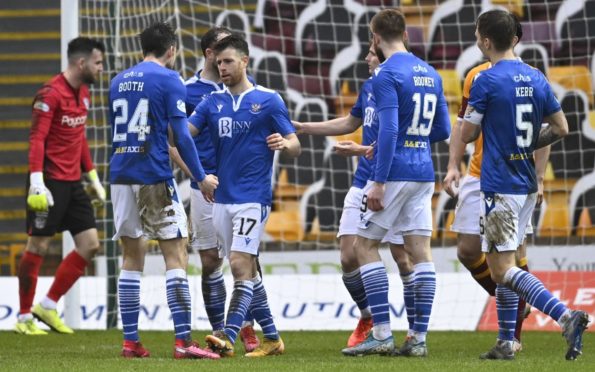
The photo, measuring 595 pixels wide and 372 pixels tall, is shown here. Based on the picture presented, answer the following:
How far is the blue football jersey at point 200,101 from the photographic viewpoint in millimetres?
7648

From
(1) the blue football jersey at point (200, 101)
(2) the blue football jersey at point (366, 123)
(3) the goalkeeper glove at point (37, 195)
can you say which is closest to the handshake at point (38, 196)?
(3) the goalkeeper glove at point (37, 195)

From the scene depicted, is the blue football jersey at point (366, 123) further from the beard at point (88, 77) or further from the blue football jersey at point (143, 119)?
the beard at point (88, 77)

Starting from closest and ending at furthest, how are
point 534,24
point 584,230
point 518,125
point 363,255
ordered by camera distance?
point 518,125 → point 363,255 → point 584,230 → point 534,24

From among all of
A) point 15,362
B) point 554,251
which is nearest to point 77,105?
point 15,362

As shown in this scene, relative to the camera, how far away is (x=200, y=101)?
7625 millimetres

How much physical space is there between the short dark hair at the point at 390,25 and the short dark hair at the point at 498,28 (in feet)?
1.80

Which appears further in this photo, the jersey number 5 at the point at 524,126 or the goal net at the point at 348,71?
the goal net at the point at 348,71

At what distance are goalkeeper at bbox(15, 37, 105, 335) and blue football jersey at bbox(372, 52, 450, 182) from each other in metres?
3.29

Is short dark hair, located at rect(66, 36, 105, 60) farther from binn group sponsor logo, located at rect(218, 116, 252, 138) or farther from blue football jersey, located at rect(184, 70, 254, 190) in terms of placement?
binn group sponsor logo, located at rect(218, 116, 252, 138)

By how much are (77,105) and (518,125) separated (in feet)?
13.6

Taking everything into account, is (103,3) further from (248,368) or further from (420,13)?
(248,368)

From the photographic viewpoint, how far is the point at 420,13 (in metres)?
14.1

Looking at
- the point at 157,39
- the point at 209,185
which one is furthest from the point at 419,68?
the point at 157,39

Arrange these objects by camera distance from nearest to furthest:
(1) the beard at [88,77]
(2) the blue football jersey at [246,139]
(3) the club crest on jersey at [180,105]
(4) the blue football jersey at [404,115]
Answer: (4) the blue football jersey at [404,115], (3) the club crest on jersey at [180,105], (2) the blue football jersey at [246,139], (1) the beard at [88,77]
